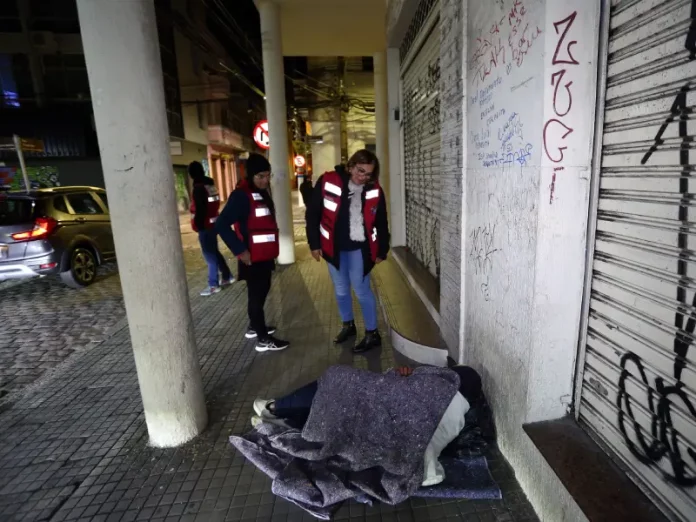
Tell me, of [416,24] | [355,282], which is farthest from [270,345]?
[416,24]

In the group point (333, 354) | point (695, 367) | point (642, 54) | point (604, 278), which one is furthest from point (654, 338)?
point (333, 354)

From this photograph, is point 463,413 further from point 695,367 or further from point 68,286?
point 68,286

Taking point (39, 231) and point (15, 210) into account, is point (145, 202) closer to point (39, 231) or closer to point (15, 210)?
point (39, 231)

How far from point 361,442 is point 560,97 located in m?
2.07

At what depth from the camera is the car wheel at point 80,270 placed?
23.9 ft

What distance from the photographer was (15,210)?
6.83m

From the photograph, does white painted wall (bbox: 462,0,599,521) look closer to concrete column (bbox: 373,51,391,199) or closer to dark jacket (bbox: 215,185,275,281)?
dark jacket (bbox: 215,185,275,281)

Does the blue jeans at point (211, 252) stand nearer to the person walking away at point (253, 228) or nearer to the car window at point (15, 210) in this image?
the person walking away at point (253, 228)

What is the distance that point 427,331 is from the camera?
4254mm

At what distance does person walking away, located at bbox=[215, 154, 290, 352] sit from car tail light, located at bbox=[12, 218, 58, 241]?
4.68m

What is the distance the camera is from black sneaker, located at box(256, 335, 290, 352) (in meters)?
4.42

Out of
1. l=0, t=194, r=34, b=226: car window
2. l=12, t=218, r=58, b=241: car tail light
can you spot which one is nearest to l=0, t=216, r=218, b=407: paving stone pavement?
l=12, t=218, r=58, b=241: car tail light

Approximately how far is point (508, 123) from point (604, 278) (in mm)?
975

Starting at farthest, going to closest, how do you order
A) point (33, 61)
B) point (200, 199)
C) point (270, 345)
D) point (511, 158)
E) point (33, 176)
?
point (33, 61) < point (33, 176) < point (200, 199) < point (270, 345) < point (511, 158)
